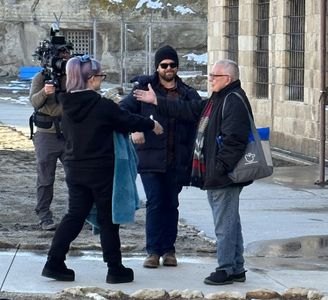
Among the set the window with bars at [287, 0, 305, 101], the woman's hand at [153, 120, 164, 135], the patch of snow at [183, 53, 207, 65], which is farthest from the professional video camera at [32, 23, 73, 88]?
the patch of snow at [183, 53, 207, 65]

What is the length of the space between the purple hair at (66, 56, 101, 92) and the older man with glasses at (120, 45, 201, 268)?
0.71m

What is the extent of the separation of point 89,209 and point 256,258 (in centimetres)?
191

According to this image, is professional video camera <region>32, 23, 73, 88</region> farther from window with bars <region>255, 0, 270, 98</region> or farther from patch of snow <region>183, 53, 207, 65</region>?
patch of snow <region>183, 53, 207, 65</region>

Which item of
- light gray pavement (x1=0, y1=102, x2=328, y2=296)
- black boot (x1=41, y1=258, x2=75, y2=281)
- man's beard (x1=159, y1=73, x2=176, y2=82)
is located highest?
man's beard (x1=159, y1=73, x2=176, y2=82)

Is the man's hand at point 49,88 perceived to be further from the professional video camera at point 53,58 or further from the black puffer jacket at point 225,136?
the black puffer jacket at point 225,136

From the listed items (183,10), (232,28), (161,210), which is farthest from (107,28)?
(161,210)

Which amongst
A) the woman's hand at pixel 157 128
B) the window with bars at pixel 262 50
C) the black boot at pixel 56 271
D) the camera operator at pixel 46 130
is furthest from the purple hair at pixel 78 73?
the window with bars at pixel 262 50

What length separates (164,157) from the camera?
26.8ft

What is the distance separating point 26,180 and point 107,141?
6.82 metres

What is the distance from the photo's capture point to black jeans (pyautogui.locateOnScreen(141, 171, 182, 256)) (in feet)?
27.0

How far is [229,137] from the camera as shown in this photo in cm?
741

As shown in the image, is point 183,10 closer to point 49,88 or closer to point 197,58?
point 197,58

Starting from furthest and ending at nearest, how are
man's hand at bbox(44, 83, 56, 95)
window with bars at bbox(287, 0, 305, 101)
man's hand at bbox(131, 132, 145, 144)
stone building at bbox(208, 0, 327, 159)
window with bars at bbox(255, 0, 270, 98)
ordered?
1. window with bars at bbox(255, 0, 270, 98)
2. window with bars at bbox(287, 0, 305, 101)
3. stone building at bbox(208, 0, 327, 159)
4. man's hand at bbox(44, 83, 56, 95)
5. man's hand at bbox(131, 132, 145, 144)

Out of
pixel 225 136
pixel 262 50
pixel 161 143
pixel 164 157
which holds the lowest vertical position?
pixel 164 157
